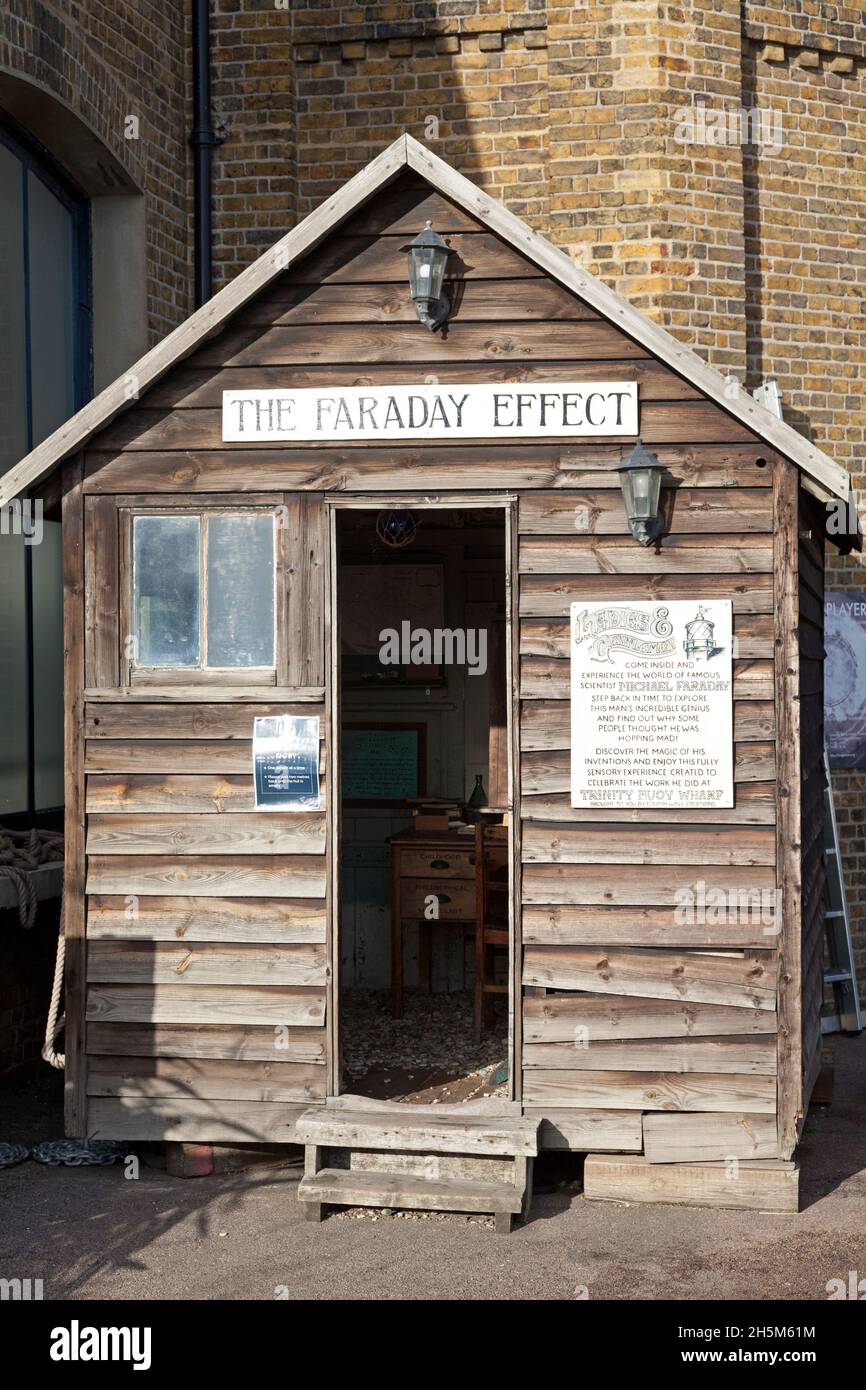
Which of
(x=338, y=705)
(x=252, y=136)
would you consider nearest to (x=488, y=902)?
(x=338, y=705)

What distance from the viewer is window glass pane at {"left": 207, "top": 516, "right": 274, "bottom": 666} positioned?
6.91m

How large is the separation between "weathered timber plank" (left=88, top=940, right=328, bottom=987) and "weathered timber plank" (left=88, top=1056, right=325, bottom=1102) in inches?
15.1

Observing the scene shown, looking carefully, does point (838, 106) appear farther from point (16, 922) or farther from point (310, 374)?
point (16, 922)

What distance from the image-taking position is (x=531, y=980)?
6.77 metres

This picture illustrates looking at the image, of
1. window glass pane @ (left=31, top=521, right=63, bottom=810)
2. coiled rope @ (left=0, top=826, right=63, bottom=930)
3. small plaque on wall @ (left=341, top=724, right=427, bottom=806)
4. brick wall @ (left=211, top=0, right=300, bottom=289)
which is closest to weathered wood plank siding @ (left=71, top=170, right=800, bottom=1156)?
coiled rope @ (left=0, top=826, right=63, bottom=930)

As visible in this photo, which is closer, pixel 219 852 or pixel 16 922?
pixel 219 852

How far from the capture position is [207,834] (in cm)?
694

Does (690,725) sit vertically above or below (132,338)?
below

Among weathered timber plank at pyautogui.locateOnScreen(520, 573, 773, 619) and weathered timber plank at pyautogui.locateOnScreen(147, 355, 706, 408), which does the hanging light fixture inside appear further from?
weathered timber plank at pyautogui.locateOnScreen(520, 573, 773, 619)

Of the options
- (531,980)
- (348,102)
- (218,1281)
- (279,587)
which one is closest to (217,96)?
(348,102)

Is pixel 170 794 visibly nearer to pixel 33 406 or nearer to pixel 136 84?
pixel 33 406

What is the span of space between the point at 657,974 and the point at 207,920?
210 cm
